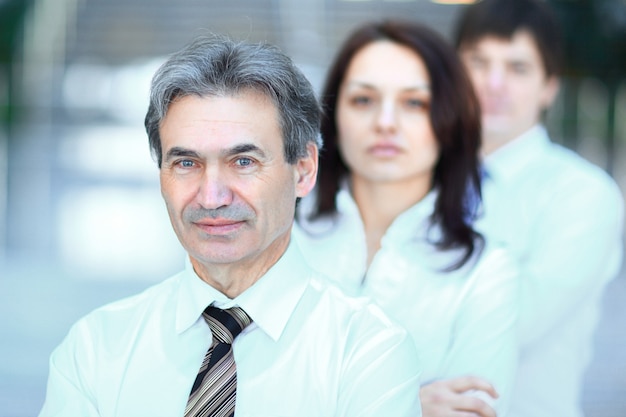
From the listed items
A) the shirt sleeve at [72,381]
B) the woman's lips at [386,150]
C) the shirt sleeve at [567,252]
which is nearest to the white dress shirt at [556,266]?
the shirt sleeve at [567,252]


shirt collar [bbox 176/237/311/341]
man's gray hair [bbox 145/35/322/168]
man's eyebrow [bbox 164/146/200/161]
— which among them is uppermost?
man's gray hair [bbox 145/35/322/168]

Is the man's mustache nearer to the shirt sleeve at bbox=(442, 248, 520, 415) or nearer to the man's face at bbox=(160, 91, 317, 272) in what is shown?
the man's face at bbox=(160, 91, 317, 272)

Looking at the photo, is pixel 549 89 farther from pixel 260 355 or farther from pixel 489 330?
pixel 260 355

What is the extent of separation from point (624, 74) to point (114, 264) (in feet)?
23.2

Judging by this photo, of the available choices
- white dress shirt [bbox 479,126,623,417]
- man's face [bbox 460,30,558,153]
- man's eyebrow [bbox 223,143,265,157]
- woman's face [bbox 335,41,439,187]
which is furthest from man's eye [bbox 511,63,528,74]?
man's eyebrow [bbox 223,143,265,157]

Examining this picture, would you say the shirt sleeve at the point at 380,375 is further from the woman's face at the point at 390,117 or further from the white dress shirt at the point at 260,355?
the woman's face at the point at 390,117

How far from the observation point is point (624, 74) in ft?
39.0

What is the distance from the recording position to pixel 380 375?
74.4 inches

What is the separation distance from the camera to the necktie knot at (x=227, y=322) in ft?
6.49

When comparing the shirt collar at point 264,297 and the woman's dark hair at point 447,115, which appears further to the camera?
the woman's dark hair at point 447,115

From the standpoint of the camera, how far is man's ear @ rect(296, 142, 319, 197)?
2.10m

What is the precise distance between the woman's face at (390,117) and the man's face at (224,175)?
72cm

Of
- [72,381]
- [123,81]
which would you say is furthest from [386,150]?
[123,81]

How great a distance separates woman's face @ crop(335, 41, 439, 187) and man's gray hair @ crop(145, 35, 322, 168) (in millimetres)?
657
